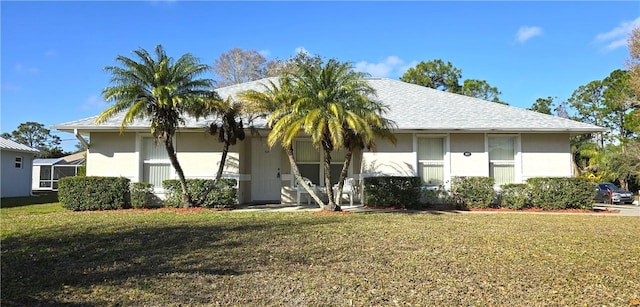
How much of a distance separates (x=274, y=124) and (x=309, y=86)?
5.56 ft

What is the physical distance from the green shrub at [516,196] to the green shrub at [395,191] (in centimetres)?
293

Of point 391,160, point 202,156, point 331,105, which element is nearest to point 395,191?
point 391,160

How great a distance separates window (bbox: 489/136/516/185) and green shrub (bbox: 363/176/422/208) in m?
3.05

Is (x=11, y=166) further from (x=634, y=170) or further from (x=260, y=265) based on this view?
(x=634, y=170)

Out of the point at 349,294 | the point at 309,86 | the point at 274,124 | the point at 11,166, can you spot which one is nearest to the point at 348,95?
the point at 309,86

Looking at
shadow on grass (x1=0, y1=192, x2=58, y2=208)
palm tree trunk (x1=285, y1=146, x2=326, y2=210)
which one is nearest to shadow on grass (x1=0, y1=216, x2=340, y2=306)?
palm tree trunk (x1=285, y1=146, x2=326, y2=210)

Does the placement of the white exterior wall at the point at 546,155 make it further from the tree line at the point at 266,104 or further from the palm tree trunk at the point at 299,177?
the palm tree trunk at the point at 299,177

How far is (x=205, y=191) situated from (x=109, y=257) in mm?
7411

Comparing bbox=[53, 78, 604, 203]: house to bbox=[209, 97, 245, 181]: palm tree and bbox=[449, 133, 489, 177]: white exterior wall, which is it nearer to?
bbox=[449, 133, 489, 177]: white exterior wall

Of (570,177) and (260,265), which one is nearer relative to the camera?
(260,265)

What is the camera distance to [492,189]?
13.8m

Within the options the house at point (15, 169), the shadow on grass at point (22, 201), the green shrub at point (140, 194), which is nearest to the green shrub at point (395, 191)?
the green shrub at point (140, 194)

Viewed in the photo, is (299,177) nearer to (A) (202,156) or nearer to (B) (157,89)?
(A) (202,156)

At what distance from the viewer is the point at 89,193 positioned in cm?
1323
